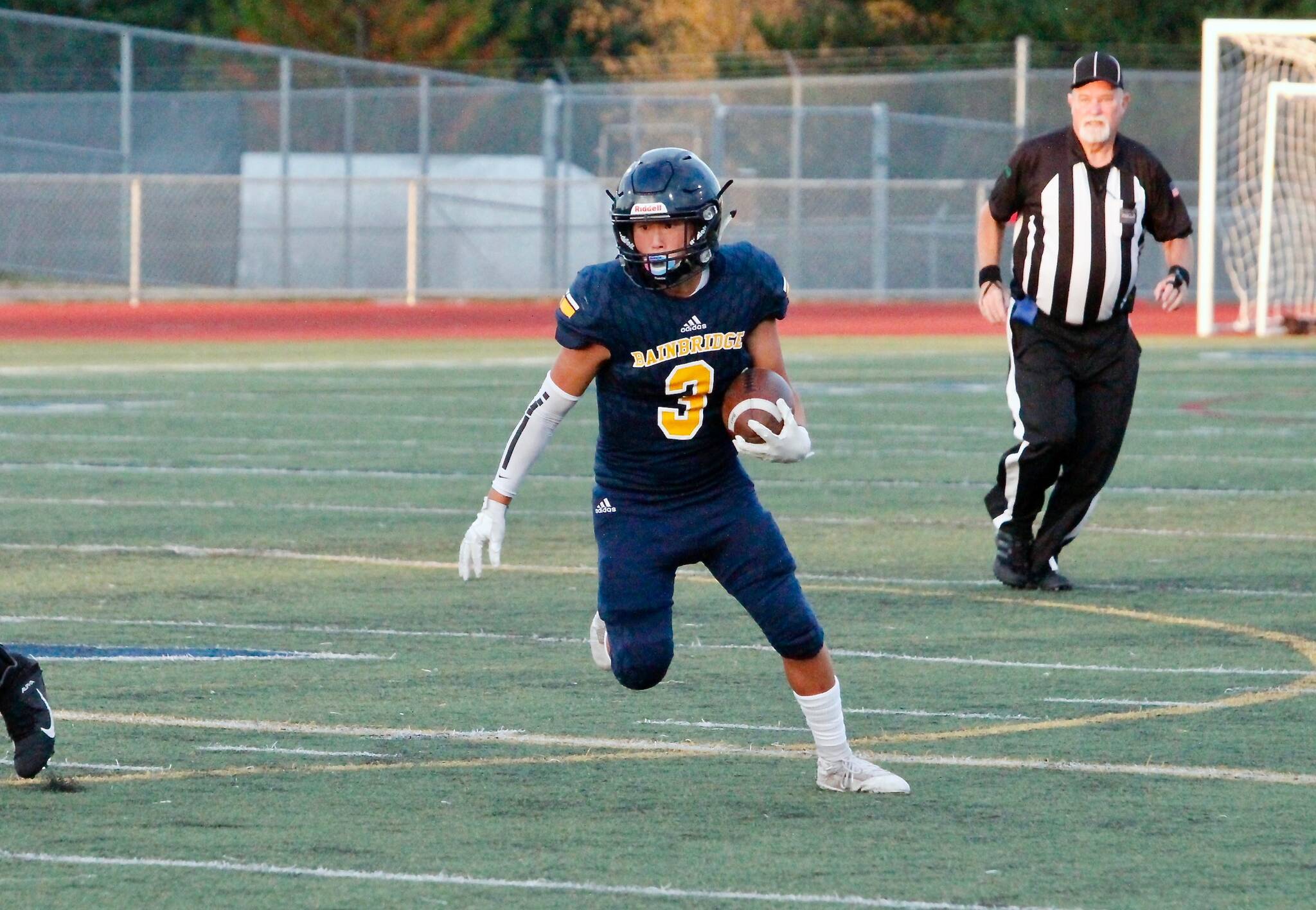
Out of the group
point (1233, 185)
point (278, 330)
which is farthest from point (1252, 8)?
point (278, 330)

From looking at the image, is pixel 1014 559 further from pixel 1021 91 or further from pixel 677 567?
pixel 1021 91

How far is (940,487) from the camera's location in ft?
38.0

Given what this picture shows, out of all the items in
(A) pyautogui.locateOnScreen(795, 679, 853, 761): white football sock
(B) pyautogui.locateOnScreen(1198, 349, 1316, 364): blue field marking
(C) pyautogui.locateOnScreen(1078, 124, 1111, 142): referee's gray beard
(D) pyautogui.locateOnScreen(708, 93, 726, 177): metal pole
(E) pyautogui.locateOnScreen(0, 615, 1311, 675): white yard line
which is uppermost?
(D) pyautogui.locateOnScreen(708, 93, 726, 177): metal pole

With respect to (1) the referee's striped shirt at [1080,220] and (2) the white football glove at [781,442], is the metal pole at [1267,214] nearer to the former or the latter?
(1) the referee's striped shirt at [1080,220]

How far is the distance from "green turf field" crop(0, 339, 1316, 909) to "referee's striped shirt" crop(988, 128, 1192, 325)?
43.2 inches

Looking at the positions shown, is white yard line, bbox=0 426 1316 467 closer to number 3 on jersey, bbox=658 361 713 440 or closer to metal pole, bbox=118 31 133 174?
number 3 on jersey, bbox=658 361 713 440

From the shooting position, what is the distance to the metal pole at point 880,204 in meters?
29.5

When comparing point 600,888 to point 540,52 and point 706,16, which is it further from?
point 706,16

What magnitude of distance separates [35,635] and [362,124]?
80.5ft

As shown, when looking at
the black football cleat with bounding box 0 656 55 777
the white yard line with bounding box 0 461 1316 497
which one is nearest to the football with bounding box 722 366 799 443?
the black football cleat with bounding box 0 656 55 777

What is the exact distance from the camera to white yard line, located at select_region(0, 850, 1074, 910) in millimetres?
4371

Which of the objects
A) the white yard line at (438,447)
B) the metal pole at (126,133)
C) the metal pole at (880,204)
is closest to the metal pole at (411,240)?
the metal pole at (126,133)

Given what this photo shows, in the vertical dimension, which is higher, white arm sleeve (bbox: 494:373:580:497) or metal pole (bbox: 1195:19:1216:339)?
metal pole (bbox: 1195:19:1216:339)

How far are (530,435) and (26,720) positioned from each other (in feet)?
4.41
